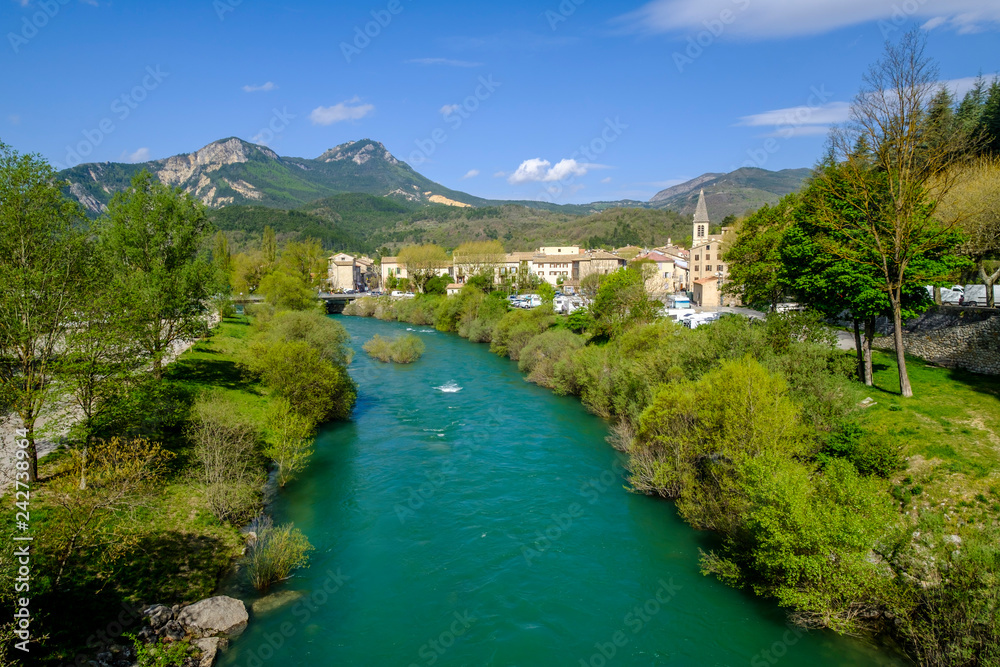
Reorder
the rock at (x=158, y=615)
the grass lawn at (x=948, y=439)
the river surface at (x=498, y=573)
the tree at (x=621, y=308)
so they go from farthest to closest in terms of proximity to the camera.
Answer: the tree at (x=621, y=308)
the grass lawn at (x=948, y=439)
the river surface at (x=498, y=573)
the rock at (x=158, y=615)

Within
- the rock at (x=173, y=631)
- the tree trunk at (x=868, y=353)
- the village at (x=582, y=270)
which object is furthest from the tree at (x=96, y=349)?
the village at (x=582, y=270)

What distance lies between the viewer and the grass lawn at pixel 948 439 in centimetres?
1309

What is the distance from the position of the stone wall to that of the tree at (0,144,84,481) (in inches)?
Answer: 1157

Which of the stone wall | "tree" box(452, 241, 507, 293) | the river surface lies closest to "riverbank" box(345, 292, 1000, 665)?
the river surface

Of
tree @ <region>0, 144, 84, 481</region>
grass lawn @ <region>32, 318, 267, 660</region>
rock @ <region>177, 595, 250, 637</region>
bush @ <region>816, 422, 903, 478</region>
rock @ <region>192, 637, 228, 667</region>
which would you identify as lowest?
rock @ <region>192, 637, 228, 667</region>

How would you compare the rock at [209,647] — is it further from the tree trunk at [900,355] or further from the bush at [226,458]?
the tree trunk at [900,355]

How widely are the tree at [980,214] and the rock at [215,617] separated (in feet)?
95.7

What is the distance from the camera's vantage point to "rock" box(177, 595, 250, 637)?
11547 mm

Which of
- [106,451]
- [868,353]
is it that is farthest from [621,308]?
[106,451]

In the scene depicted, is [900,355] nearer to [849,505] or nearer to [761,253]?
[849,505]

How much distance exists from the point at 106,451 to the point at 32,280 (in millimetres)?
4362

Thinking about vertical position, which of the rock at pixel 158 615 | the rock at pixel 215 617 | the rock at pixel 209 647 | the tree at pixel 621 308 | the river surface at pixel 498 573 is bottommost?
the river surface at pixel 498 573

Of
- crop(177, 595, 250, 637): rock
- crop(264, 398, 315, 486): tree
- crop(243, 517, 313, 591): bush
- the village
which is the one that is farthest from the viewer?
the village

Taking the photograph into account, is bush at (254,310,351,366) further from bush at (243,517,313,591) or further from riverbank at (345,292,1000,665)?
riverbank at (345,292,1000,665)
